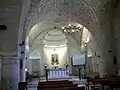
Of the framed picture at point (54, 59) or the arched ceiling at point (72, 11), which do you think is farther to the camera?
the framed picture at point (54, 59)

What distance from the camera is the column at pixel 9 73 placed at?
6.86m

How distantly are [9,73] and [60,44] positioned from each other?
62.6 feet

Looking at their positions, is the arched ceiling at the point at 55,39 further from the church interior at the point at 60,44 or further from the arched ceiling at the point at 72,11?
the arched ceiling at the point at 72,11

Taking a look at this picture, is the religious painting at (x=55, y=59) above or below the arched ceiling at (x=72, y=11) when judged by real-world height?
below

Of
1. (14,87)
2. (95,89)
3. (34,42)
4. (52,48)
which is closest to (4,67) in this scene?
(14,87)

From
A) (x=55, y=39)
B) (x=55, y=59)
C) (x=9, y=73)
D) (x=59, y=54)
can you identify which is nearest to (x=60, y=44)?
(x=55, y=39)

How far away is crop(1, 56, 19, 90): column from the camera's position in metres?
6.86

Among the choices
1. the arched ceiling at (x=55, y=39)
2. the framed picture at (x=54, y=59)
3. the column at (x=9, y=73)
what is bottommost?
the column at (x=9, y=73)

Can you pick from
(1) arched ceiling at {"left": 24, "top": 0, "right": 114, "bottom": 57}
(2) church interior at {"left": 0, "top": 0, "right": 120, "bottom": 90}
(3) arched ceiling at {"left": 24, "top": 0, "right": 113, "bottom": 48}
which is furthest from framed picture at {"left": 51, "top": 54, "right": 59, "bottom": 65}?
(3) arched ceiling at {"left": 24, "top": 0, "right": 113, "bottom": 48}

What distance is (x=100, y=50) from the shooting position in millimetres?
12438

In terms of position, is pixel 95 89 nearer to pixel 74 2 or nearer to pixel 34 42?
pixel 74 2

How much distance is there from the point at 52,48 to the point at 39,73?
14.7 ft

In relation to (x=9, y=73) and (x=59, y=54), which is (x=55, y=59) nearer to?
(x=59, y=54)

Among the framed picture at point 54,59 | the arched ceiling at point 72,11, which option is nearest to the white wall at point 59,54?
the framed picture at point 54,59
